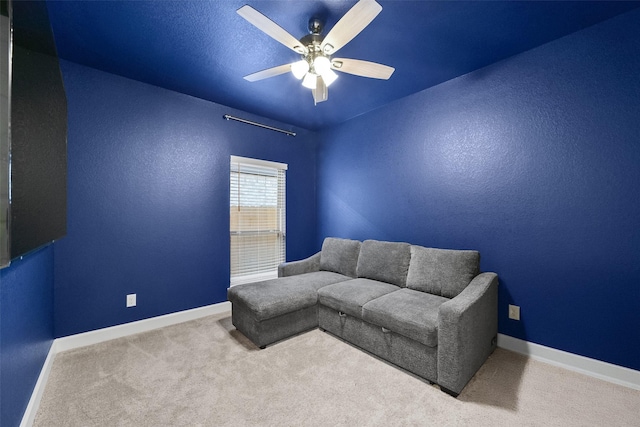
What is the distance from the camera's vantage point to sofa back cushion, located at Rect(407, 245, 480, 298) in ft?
7.43

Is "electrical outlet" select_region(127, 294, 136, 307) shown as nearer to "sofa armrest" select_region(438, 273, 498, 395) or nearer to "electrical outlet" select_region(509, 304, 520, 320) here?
"sofa armrest" select_region(438, 273, 498, 395)

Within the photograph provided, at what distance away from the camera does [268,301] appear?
231 cm

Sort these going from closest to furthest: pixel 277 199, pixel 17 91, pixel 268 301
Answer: pixel 17 91 → pixel 268 301 → pixel 277 199

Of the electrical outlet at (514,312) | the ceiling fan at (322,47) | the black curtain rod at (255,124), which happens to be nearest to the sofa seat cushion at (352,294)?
the electrical outlet at (514,312)

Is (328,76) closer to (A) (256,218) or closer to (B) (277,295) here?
(B) (277,295)

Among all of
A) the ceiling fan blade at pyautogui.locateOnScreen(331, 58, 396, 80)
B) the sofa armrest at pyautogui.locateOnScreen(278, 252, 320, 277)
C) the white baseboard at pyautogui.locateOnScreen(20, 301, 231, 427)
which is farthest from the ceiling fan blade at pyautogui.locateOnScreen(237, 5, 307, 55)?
the white baseboard at pyautogui.locateOnScreen(20, 301, 231, 427)

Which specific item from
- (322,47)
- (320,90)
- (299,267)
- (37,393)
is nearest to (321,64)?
(322,47)

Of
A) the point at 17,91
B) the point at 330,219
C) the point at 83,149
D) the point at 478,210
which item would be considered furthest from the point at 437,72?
the point at 83,149

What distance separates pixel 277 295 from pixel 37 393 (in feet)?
5.47

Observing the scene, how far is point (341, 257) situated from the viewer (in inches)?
130

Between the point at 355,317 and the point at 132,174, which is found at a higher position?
the point at 132,174

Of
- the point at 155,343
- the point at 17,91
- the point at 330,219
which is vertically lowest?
the point at 155,343

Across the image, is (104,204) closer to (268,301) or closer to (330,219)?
(268,301)

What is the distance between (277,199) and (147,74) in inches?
83.9
